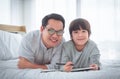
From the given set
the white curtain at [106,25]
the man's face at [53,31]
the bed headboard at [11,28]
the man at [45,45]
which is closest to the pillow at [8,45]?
the bed headboard at [11,28]

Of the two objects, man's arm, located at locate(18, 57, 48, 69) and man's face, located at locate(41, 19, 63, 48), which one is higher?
man's face, located at locate(41, 19, 63, 48)

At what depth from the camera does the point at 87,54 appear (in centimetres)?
130

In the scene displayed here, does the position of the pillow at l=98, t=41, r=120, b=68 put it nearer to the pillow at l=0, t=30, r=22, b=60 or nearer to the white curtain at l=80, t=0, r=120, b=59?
the white curtain at l=80, t=0, r=120, b=59

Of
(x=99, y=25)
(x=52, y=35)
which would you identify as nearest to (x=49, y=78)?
(x=52, y=35)

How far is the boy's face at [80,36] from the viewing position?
49.4 inches

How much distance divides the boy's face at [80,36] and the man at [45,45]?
9cm

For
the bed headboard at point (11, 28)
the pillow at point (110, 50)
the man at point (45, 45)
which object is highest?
the bed headboard at point (11, 28)

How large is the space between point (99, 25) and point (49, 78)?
7.16 ft

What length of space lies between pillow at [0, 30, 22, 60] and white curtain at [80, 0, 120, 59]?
131 cm

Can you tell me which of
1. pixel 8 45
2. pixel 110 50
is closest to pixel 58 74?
pixel 8 45

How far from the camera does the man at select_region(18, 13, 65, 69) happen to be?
118 centimetres

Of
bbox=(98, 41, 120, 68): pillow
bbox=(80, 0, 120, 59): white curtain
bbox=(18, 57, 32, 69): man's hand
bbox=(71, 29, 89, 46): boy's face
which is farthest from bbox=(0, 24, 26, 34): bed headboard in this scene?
bbox=(71, 29, 89, 46): boy's face

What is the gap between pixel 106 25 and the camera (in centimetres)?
306

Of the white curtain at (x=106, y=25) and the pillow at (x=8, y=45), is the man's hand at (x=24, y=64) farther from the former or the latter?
the white curtain at (x=106, y=25)
